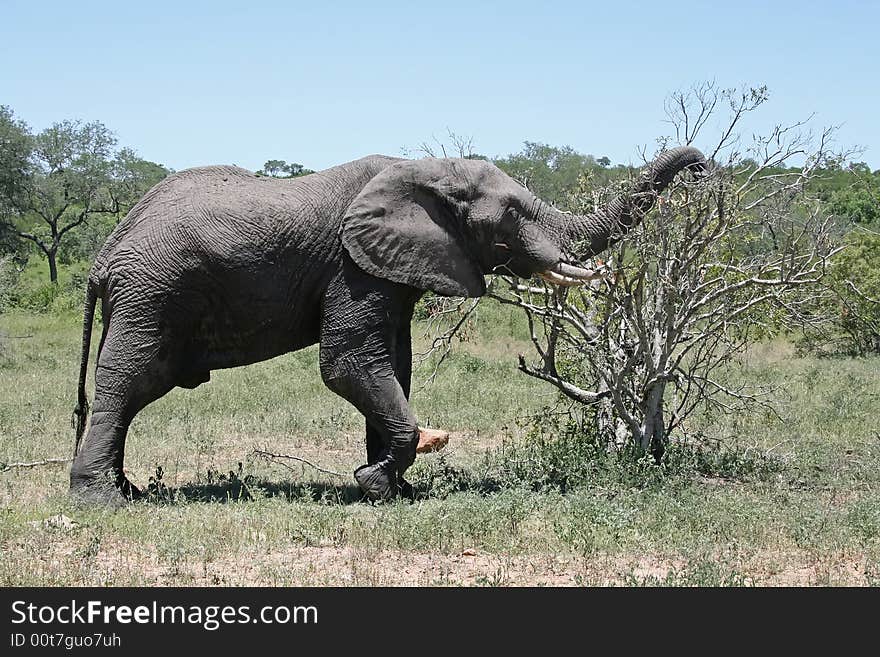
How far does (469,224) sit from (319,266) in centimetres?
118

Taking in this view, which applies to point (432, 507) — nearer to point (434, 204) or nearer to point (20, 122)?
point (434, 204)

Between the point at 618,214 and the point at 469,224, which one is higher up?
the point at 618,214

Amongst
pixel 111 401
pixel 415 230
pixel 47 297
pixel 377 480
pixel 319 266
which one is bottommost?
pixel 377 480

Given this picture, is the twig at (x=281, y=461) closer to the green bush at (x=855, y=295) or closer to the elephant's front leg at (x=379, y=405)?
the elephant's front leg at (x=379, y=405)

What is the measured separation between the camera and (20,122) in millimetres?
39031

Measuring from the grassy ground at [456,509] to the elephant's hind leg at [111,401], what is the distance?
0.25m

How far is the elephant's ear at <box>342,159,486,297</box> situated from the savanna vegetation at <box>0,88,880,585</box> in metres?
1.09

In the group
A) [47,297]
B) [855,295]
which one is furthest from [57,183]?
[855,295]

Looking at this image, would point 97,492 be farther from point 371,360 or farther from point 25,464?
point 371,360

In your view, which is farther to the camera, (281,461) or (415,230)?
(281,461)

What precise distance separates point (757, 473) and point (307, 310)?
4.15 m

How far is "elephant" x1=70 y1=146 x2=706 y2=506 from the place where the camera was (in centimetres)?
799

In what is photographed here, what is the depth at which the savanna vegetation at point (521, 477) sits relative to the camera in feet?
21.8

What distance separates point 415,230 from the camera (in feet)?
26.7
